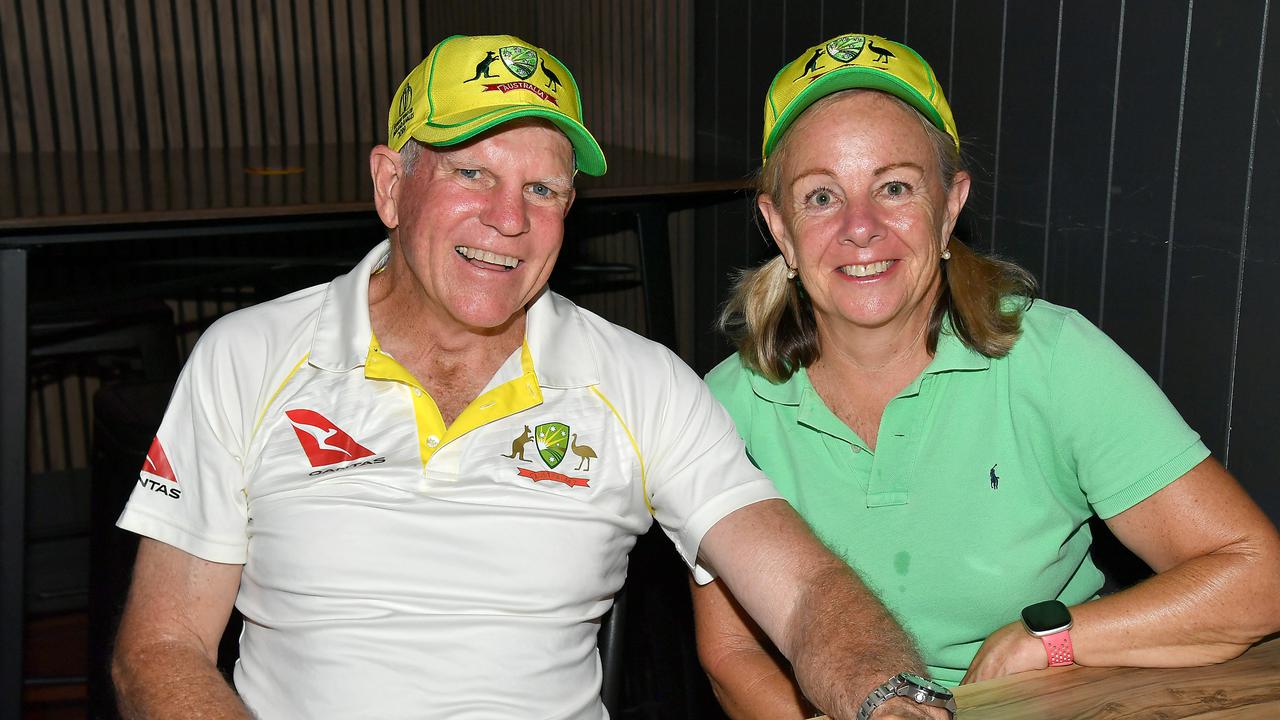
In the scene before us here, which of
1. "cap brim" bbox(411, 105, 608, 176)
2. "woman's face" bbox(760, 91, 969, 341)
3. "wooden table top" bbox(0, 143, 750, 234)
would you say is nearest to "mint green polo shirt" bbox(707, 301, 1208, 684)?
"woman's face" bbox(760, 91, 969, 341)

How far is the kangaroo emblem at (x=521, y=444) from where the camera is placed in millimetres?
1633

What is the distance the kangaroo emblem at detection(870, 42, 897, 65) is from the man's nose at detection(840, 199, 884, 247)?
8.1 inches

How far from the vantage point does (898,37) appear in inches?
107

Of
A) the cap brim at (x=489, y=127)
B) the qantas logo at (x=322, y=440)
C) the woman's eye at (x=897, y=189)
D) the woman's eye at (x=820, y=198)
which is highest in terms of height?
the cap brim at (x=489, y=127)

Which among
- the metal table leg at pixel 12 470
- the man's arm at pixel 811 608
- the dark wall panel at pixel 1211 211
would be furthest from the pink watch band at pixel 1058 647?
the metal table leg at pixel 12 470

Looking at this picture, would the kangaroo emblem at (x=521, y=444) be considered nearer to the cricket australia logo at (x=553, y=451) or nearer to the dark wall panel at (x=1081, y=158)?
the cricket australia logo at (x=553, y=451)

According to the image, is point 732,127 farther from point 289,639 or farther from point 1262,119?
point 289,639

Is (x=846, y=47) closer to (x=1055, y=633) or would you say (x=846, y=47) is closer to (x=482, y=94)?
(x=482, y=94)

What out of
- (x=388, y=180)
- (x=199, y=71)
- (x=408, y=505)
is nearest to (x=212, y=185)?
(x=199, y=71)

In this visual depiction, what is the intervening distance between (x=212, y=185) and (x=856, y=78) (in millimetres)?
2178

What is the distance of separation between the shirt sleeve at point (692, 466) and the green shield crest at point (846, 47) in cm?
52

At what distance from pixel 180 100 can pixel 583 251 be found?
5.41ft

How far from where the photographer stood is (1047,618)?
1.45 metres

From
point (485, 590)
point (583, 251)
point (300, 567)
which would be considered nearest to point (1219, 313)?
point (485, 590)
